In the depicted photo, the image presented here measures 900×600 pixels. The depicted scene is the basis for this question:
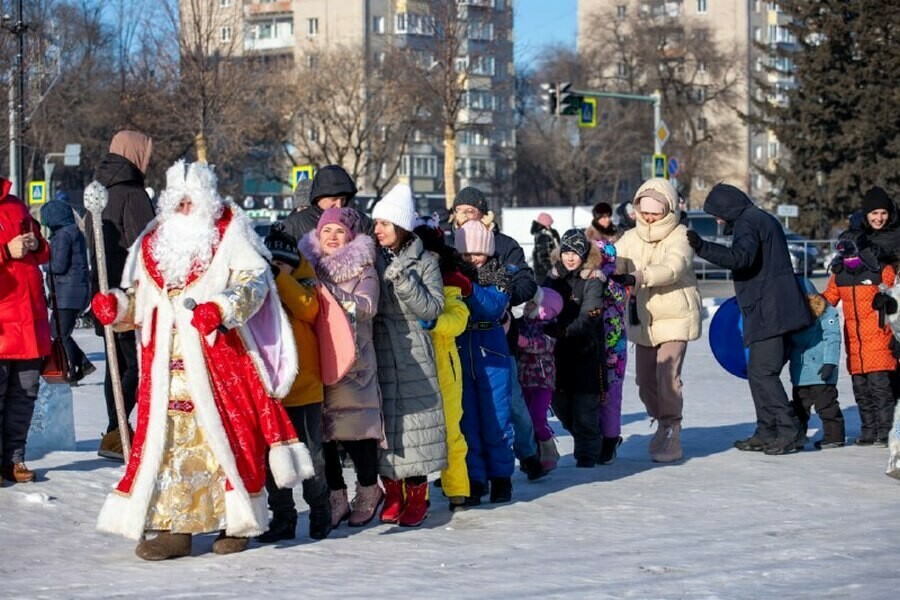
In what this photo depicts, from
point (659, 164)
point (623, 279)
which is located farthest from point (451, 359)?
point (659, 164)

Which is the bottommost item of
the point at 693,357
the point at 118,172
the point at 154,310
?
the point at 693,357

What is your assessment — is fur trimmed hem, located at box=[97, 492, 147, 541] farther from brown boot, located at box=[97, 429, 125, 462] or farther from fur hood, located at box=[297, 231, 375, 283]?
brown boot, located at box=[97, 429, 125, 462]

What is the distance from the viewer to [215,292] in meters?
6.86

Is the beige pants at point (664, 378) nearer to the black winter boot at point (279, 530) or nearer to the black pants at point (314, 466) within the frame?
the black pants at point (314, 466)

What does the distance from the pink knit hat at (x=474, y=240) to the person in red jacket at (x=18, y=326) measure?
2.19 meters

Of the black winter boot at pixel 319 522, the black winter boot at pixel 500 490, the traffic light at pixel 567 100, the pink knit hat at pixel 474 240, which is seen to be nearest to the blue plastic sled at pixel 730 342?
the black winter boot at pixel 500 490

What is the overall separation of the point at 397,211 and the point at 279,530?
5.14 ft

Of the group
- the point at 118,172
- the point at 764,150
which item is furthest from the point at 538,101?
the point at 118,172

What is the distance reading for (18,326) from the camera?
8672 millimetres

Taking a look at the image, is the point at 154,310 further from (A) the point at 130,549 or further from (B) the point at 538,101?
(B) the point at 538,101

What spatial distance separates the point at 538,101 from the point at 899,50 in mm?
37982

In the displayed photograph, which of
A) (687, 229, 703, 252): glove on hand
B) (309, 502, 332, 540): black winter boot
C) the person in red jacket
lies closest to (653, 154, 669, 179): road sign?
(687, 229, 703, 252): glove on hand

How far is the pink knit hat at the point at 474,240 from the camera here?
8.41 m

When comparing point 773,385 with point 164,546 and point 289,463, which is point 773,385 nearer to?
point 289,463
